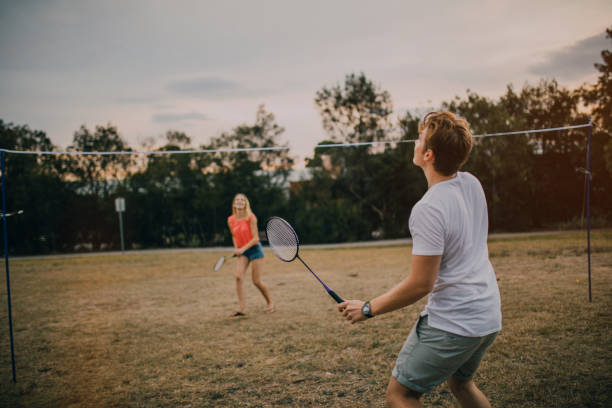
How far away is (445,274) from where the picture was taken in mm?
1992

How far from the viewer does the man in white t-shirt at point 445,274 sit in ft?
6.18

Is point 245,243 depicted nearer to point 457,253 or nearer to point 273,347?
point 273,347

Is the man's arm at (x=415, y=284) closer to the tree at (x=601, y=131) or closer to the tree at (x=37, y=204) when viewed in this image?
the tree at (x=601, y=131)

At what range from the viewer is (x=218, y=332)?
6.59m

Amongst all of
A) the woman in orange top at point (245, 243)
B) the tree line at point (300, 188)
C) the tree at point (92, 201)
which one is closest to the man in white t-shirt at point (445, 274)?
the woman in orange top at point (245, 243)

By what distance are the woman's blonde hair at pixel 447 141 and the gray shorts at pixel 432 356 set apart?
823mm

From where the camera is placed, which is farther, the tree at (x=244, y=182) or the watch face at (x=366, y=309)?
the tree at (x=244, y=182)

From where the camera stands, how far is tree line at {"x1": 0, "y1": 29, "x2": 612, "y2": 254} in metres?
24.7

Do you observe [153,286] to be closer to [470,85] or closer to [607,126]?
[470,85]

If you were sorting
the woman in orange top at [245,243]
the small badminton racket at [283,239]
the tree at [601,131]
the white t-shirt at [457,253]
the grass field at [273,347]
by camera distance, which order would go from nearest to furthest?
the white t-shirt at [457,253]
the small badminton racket at [283,239]
the grass field at [273,347]
the woman in orange top at [245,243]
the tree at [601,131]

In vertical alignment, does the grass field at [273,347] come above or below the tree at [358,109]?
below

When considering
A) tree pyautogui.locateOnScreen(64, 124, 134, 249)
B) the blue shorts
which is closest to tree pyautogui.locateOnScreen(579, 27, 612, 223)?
the blue shorts

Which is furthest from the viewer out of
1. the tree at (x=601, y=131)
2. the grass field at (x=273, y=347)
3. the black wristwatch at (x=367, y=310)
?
the tree at (x=601, y=131)

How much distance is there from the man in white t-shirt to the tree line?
22164mm
